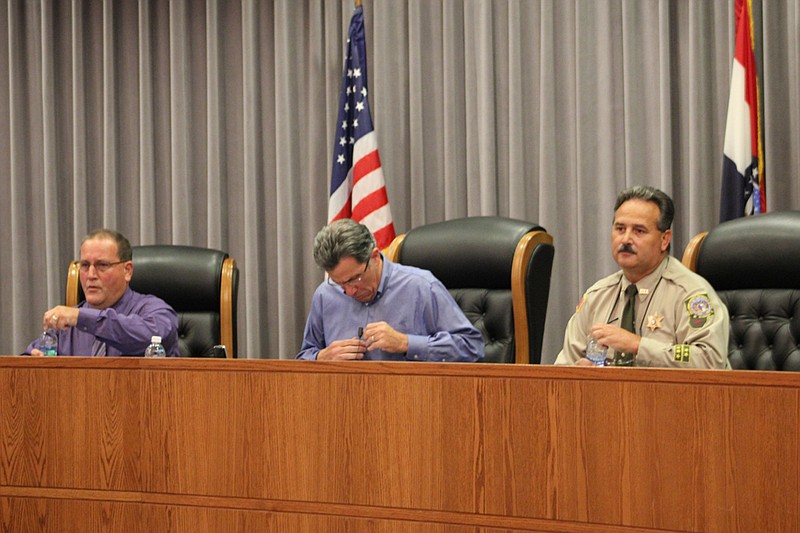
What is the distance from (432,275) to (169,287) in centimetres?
103

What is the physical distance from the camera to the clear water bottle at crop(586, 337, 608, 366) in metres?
2.62

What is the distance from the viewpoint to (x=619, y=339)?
251 cm

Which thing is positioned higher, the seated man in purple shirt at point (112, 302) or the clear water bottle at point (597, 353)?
the seated man in purple shirt at point (112, 302)

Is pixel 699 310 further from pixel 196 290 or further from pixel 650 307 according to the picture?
pixel 196 290

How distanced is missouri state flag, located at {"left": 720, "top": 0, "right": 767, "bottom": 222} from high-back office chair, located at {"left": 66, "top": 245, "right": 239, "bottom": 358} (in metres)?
1.83

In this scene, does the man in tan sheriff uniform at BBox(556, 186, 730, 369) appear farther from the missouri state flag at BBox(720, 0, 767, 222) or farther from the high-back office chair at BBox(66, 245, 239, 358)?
the high-back office chair at BBox(66, 245, 239, 358)

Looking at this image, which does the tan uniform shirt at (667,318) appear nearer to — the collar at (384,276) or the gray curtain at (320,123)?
the collar at (384,276)

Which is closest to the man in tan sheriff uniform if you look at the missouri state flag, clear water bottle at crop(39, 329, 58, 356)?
the missouri state flag

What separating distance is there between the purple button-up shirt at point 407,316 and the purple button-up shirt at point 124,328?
495 mm

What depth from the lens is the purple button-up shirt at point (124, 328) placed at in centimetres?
299

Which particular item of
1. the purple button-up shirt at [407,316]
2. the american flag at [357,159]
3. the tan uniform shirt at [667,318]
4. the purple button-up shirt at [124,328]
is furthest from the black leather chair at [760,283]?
the purple button-up shirt at [124,328]

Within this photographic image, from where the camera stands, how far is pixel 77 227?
15.5 ft

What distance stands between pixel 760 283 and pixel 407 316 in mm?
1081

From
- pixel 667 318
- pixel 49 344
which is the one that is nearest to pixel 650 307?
pixel 667 318
